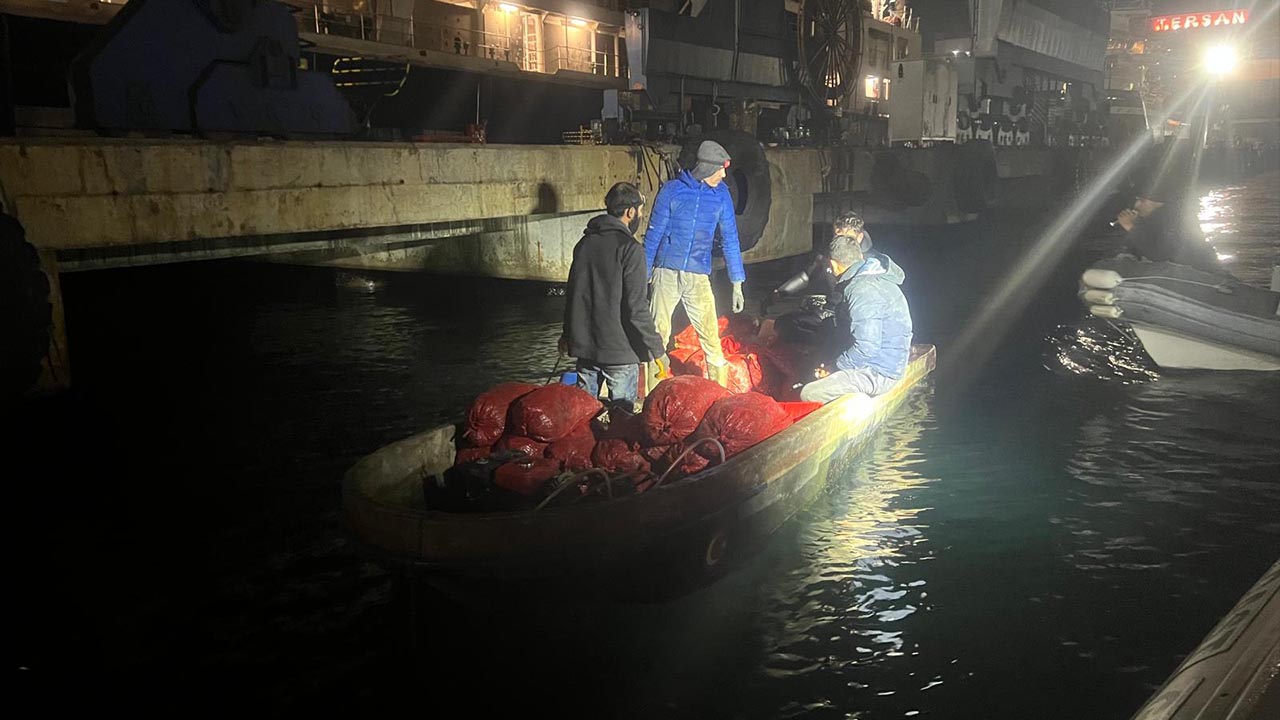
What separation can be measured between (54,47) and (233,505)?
45.4 ft

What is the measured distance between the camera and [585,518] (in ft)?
14.4

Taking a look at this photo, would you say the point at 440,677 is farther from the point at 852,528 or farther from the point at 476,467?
the point at 852,528

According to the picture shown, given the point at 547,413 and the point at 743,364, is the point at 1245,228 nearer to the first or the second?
the point at 743,364

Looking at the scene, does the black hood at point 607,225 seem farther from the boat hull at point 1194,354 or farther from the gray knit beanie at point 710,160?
the boat hull at point 1194,354

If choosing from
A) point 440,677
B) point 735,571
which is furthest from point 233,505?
point 735,571

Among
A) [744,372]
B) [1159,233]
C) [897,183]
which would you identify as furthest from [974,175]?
[744,372]

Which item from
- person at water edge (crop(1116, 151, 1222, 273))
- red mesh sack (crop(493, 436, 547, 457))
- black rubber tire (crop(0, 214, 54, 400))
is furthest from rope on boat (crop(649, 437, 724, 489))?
person at water edge (crop(1116, 151, 1222, 273))

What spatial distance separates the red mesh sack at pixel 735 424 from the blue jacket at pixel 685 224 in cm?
185

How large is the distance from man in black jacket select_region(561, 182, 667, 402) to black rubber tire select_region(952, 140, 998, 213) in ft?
78.7

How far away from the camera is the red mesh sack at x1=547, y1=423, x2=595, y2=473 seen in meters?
5.27

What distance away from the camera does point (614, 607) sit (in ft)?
16.2

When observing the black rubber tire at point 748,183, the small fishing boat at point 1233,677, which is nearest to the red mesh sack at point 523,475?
the small fishing boat at point 1233,677

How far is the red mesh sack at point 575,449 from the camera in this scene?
17.3ft

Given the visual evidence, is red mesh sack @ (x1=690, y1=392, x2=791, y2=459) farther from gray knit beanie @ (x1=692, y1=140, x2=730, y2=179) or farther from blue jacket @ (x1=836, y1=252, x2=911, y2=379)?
gray knit beanie @ (x1=692, y1=140, x2=730, y2=179)
